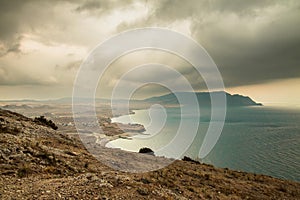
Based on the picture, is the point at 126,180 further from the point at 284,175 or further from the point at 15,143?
the point at 284,175

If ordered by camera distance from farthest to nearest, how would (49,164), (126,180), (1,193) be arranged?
(49,164) < (126,180) < (1,193)

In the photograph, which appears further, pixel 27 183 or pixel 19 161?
pixel 19 161

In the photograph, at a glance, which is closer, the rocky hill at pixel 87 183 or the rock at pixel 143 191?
the rocky hill at pixel 87 183

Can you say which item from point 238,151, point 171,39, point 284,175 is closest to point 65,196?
point 171,39

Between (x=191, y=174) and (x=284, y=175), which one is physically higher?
(x=191, y=174)

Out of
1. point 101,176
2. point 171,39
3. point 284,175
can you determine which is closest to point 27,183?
point 101,176

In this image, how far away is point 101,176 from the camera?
15.6 metres

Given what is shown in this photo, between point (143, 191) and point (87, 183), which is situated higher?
point (87, 183)

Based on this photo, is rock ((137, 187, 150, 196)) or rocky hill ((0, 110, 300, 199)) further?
rock ((137, 187, 150, 196))

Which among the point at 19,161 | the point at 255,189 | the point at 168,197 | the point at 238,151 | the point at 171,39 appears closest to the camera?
the point at 168,197

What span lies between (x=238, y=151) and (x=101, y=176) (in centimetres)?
10125

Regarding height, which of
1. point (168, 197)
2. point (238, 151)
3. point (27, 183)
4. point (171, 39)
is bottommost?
point (238, 151)

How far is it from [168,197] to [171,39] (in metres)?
17.4

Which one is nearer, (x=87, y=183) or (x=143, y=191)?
(x=87, y=183)
